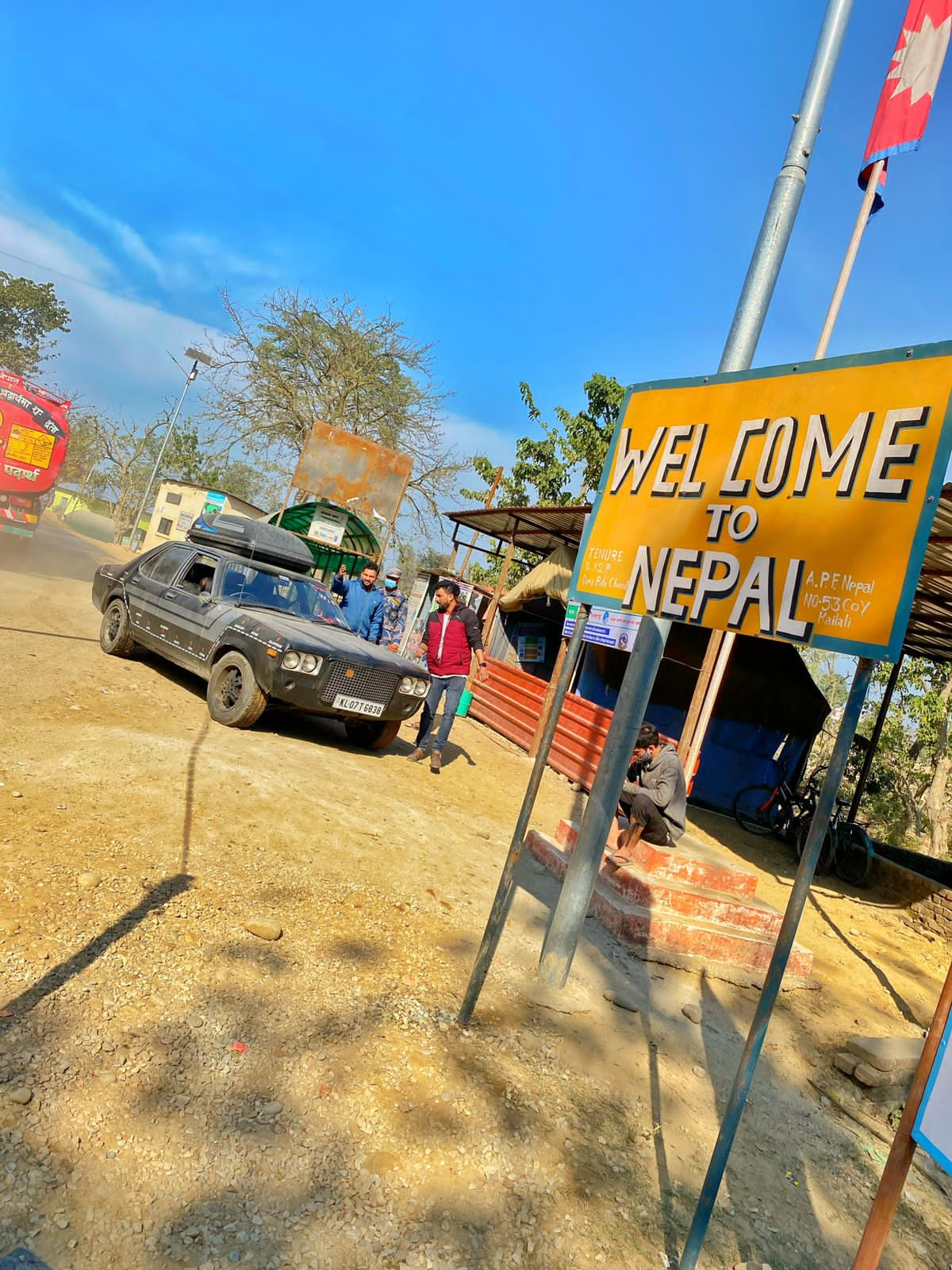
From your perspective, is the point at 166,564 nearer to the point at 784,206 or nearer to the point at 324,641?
the point at 324,641

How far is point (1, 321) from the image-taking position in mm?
40219

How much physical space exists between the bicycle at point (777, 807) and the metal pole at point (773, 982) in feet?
31.2

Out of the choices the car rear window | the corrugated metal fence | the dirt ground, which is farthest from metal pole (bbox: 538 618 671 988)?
the car rear window

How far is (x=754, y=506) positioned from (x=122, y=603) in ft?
24.6

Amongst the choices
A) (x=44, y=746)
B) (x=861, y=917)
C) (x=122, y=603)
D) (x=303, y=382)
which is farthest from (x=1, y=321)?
(x=861, y=917)

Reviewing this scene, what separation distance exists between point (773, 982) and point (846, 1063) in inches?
99.8

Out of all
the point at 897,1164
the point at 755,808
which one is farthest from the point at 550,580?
the point at 897,1164

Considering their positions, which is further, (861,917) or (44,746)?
(861,917)

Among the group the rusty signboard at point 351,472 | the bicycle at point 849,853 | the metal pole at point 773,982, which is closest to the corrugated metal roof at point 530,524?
the rusty signboard at point 351,472

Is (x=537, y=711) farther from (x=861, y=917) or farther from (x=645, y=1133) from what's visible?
(x=645, y=1133)

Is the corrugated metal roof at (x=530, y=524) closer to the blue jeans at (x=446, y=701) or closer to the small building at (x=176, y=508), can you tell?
the blue jeans at (x=446, y=701)

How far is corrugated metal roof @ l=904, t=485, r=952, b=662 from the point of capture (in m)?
5.88

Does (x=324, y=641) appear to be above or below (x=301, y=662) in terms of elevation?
above

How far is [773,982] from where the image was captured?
2.10m
